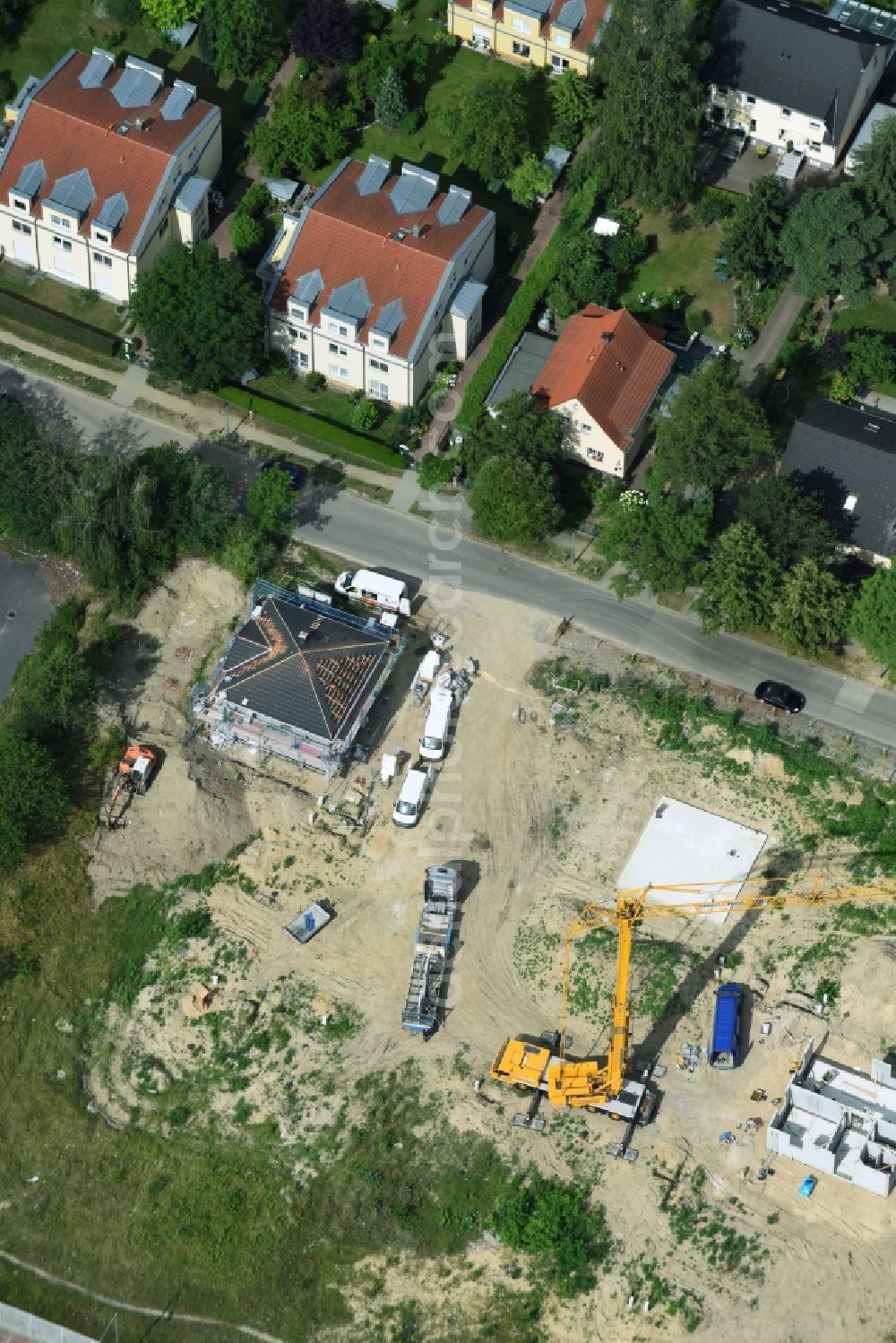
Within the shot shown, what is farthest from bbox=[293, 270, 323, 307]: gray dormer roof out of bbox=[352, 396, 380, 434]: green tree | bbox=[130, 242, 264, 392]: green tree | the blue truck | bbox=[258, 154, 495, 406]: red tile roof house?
the blue truck

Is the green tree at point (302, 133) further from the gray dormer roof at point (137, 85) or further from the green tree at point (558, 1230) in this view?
the green tree at point (558, 1230)

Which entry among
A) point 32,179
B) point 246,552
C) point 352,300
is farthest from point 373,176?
point 246,552

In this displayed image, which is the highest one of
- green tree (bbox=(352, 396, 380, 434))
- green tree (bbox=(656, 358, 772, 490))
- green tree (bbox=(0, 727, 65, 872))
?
green tree (bbox=(656, 358, 772, 490))

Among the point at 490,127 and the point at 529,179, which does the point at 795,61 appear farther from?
the point at 490,127

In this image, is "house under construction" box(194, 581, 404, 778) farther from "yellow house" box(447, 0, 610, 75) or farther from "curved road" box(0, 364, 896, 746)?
"yellow house" box(447, 0, 610, 75)

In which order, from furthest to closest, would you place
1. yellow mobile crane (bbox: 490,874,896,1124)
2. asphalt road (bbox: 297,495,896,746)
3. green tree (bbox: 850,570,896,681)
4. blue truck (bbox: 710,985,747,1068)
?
asphalt road (bbox: 297,495,896,746) → green tree (bbox: 850,570,896,681) → blue truck (bbox: 710,985,747,1068) → yellow mobile crane (bbox: 490,874,896,1124)

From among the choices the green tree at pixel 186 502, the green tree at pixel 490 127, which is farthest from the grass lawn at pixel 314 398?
the green tree at pixel 490 127
